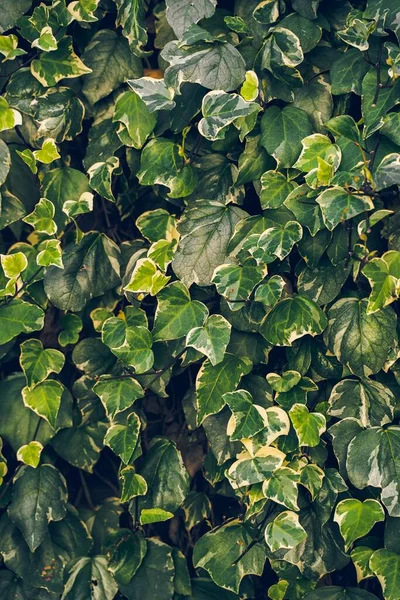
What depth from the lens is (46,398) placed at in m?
1.54

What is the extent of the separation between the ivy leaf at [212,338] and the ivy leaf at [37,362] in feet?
1.07

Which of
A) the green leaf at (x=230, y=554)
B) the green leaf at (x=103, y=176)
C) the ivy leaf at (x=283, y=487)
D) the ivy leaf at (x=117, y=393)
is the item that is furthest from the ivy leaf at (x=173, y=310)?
the green leaf at (x=230, y=554)

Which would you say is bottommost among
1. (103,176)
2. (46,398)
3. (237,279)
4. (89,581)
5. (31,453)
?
(89,581)

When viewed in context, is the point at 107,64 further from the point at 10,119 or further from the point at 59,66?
the point at 10,119

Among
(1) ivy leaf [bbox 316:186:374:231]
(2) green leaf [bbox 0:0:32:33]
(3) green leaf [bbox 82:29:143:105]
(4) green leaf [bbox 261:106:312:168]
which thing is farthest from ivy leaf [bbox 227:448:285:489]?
(2) green leaf [bbox 0:0:32:33]

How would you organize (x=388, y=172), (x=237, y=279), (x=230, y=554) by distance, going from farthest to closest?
1. (x=230, y=554)
2. (x=237, y=279)
3. (x=388, y=172)

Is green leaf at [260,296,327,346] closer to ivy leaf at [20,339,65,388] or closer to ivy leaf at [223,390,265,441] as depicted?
ivy leaf at [223,390,265,441]

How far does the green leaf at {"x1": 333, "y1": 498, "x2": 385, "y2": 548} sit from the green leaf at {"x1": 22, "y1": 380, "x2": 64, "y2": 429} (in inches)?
23.6

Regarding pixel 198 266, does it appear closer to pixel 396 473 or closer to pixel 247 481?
pixel 247 481

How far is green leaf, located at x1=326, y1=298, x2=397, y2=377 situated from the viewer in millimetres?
1377

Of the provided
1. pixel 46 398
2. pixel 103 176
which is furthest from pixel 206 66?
pixel 46 398

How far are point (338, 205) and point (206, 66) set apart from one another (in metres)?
0.36

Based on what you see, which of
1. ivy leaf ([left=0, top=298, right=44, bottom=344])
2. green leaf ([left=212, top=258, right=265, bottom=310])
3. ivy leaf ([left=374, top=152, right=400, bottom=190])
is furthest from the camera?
ivy leaf ([left=0, top=298, right=44, bottom=344])

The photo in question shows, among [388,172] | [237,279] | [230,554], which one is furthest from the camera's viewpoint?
[230,554]
